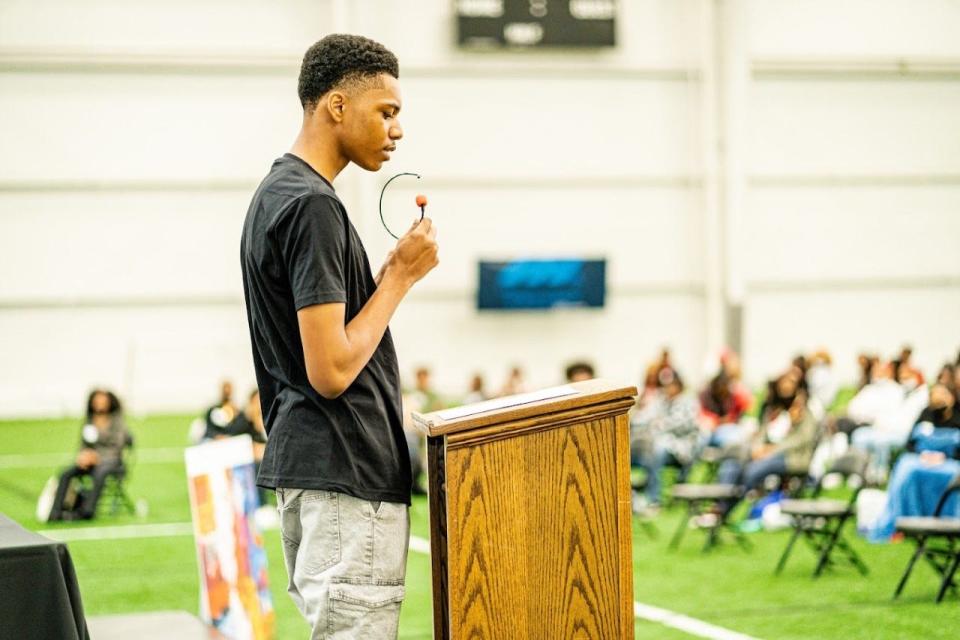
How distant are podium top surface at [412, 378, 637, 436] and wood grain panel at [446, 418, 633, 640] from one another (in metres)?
0.05

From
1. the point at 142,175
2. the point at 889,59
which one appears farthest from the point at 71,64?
the point at 889,59

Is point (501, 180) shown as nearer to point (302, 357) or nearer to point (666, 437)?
point (666, 437)

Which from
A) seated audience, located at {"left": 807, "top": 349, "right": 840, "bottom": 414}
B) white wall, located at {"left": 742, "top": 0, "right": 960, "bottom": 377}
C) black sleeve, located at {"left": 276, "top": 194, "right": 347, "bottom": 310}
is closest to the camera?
black sleeve, located at {"left": 276, "top": 194, "right": 347, "bottom": 310}

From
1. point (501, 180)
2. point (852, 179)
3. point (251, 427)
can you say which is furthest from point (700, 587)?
point (852, 179)

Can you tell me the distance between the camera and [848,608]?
7.25 meters

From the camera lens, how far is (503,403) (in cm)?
262

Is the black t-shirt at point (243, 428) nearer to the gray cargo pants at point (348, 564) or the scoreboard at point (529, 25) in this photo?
the gray cargo pants at point (348, 564)

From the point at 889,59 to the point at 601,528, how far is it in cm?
2276

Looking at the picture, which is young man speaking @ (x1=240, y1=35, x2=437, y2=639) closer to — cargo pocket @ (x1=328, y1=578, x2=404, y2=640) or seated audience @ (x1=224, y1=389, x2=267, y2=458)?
cargo pocket @ (x1=328, y1=578, x2=404, y2=640)

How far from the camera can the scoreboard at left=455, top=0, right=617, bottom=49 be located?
70.8 ft

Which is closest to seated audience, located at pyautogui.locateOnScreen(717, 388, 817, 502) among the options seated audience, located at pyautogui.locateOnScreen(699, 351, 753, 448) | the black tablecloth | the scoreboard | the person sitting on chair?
seated audience, located at pyautogui.locateOnScreen(699, 351, 753, 448)

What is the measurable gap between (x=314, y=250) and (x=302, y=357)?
23cm

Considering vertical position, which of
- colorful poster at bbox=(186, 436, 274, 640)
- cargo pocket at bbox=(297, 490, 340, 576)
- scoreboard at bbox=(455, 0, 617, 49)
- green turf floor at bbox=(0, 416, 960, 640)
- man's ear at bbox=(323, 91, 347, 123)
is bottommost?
green turf floor at bbox=(0, 416, 960, 640)

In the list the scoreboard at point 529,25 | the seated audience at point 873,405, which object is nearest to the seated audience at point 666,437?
the seated audience at point 873,405
